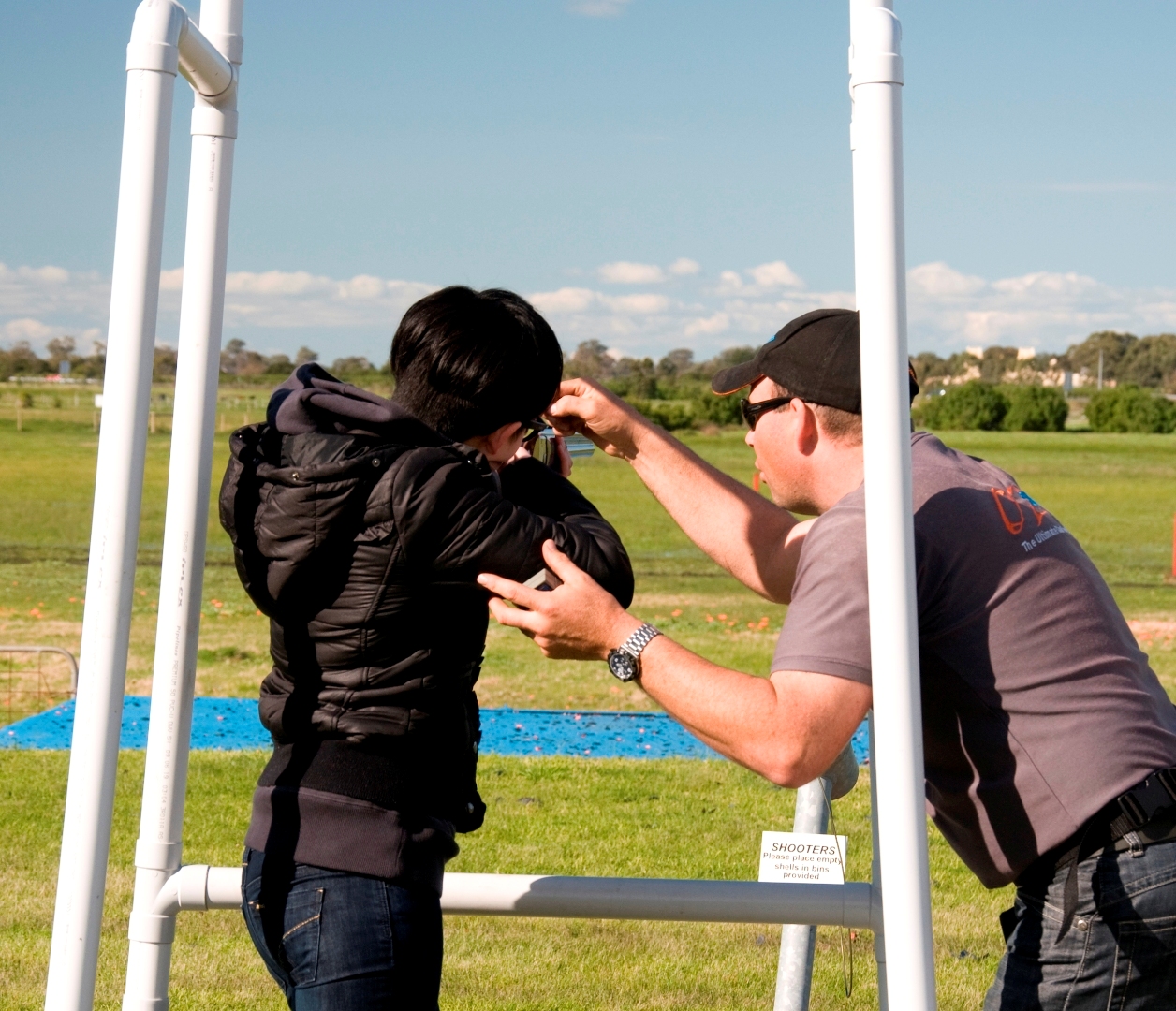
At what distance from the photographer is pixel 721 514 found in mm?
2936

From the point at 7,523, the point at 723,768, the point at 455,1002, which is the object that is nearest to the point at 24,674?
the point at 723,768

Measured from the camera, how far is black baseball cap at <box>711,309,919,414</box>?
7.48 feet

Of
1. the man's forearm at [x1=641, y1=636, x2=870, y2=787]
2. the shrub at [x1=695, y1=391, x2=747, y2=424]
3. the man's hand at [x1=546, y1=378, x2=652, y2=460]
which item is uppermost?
the shrub at [x1=695, y1=391, x2=747, y2=424]

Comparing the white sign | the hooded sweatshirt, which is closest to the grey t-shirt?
the hooded sweatshirt

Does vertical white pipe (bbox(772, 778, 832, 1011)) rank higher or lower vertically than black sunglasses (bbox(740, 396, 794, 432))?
lower

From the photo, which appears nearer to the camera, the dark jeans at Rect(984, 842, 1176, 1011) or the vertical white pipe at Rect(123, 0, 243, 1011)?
the dark jeans at Rect(984, 842, 1176, 1011)

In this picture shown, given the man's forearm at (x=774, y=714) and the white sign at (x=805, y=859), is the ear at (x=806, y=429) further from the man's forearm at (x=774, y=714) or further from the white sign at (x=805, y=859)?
the white sign at (x=805, y=859)

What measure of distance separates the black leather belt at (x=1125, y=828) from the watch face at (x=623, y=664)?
76 centimetres

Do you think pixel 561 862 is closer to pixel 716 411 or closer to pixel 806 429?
pixel 806 429

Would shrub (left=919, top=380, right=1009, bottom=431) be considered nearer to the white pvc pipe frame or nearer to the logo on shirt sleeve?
the logo on shirt sleeve

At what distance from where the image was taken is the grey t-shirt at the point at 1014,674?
2129 millimetres

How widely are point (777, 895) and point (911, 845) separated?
605 mm

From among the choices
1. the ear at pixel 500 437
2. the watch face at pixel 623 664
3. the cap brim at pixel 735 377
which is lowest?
the watch face at pixel 623 664

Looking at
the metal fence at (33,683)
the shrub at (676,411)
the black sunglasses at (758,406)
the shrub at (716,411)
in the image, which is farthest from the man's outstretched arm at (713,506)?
the shrub at (716,411)
